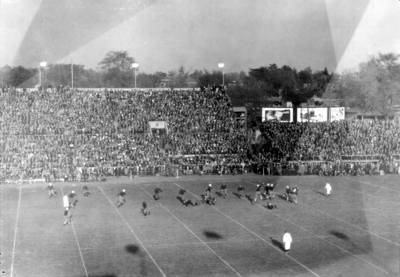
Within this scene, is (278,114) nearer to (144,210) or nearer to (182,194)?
(182,194)

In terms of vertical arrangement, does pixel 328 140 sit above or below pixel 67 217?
above

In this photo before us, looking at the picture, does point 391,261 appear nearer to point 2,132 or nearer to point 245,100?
point 2,132

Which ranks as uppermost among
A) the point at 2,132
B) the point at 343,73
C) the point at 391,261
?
the point at 343,73

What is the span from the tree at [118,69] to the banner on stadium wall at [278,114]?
4395 cm

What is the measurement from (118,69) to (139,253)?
269 feet

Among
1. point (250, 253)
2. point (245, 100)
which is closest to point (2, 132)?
A: point (250, 253)

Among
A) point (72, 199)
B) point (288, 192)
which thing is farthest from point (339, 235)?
point (72, 199)

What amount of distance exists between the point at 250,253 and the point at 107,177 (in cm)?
2252

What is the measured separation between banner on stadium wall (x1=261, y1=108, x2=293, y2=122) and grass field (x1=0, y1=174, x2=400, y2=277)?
21.9 m

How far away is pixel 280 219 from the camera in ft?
89.7

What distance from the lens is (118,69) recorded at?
330ft

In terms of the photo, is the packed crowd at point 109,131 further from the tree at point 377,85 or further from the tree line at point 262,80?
the tree at point 377,85

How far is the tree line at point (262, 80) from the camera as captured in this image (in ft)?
255

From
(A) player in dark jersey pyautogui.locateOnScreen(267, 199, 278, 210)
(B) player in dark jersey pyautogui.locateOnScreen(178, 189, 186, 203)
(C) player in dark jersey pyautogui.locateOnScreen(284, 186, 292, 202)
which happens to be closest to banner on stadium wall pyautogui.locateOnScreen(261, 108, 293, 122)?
(C) player in dark jersey pyautogui.locateOnScreen(284, 186, 292, 202)
